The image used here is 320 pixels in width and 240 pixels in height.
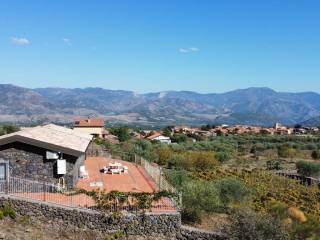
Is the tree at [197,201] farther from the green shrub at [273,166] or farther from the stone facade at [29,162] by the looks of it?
the green shrub at [273,166]

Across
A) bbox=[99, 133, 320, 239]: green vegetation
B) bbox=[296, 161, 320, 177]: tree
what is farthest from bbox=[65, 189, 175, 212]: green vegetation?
bbox=[296, 161, 320, 177]: tree

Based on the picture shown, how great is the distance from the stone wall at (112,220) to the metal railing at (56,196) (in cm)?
32

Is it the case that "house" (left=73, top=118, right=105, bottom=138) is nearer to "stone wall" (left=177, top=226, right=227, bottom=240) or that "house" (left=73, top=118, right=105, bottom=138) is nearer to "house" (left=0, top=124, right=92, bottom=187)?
"house" (left=0, top=124, right=92, bottom=187)

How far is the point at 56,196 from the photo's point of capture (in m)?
21.2

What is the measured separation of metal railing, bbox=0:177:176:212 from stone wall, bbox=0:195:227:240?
0.32 metres

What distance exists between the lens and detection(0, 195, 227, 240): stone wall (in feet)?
64.4

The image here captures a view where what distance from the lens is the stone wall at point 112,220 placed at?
19625mm

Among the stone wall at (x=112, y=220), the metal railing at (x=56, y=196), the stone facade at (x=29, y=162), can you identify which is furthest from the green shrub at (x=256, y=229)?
the stone facade at (x=29, y=162)

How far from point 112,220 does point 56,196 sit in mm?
3042

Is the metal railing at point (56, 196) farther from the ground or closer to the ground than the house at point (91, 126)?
farther from the ground

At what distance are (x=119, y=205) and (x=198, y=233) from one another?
3.35m

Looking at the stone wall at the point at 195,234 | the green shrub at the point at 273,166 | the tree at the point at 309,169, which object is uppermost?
the stone wall at the point at 195,234

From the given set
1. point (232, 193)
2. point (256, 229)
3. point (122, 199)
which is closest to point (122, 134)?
point (232, 193)

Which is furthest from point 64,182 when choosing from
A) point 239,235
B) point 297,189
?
point 297,189
